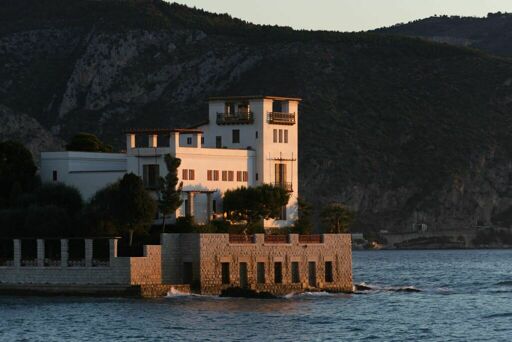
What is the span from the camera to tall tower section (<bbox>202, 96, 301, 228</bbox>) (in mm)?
96088

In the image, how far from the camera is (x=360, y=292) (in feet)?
316

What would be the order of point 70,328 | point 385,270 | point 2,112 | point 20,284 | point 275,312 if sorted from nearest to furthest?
point 70,328 < point 275,312 < point 20,284 < point 385,270 < point 2,112

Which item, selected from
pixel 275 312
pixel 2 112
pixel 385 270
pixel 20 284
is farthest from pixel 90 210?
pixel 2 112

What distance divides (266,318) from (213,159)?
53.8 ft

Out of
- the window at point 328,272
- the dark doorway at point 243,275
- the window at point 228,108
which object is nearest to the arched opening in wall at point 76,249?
the dark doorway at point 243,275

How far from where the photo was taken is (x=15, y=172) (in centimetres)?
9419

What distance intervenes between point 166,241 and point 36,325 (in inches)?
464

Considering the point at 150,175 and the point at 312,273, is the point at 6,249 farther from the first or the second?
the point at 312,273

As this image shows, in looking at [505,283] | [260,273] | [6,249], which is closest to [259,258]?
[260,273]

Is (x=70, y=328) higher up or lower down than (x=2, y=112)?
lower down

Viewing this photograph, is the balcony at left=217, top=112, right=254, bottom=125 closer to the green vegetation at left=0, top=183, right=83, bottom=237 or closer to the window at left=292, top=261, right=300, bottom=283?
the window at left=292, top=261, right=300, bottom=283

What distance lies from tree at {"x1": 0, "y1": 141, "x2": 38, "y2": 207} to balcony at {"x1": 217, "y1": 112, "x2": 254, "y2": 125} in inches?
413

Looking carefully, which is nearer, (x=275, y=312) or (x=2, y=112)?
(x=275, y=312)

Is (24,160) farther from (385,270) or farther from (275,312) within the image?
(385,270)
